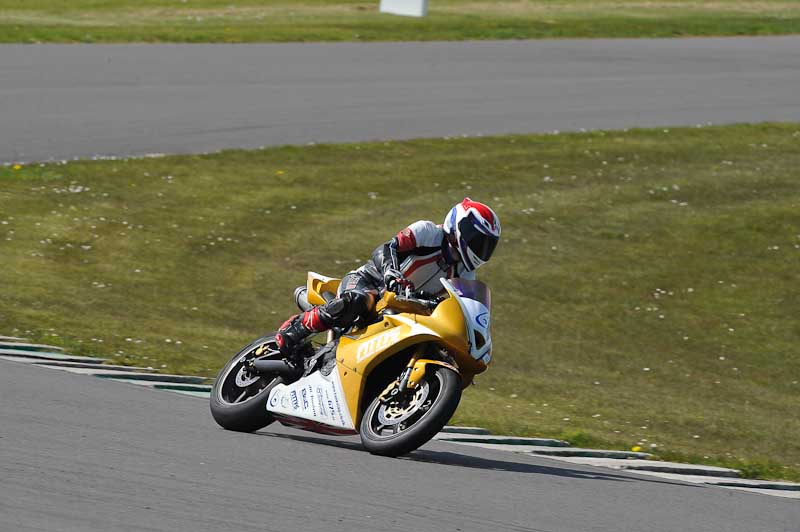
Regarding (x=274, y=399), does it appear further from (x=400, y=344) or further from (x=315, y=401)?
(x=400, y=344)

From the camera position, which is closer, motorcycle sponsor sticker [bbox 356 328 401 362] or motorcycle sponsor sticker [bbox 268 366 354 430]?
motorcycle sponsor sticker [bbox 356 328 401 362]

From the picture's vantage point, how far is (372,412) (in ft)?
27.7

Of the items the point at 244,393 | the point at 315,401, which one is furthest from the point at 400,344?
the point at 244,393

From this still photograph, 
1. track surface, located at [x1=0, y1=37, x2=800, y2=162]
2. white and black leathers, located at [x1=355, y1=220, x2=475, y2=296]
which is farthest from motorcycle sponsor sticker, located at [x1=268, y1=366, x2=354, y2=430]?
track surface, located at [x1=0, y1=37, x2=800, y2=162]

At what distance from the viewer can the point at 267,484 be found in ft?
22.7

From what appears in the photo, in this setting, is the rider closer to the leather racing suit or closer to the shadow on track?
the leather racing suit

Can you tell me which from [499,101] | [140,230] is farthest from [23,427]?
[499,101]

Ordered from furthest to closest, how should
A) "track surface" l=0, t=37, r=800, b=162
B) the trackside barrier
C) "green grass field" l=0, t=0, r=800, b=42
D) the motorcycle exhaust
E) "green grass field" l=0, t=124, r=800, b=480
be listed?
the trackside barrier, "green grass field" l=0, t=0, r=800, b=42, "track surface" l=0, t=37, r=800, b=162, "green grass field" l=0, t=124, r=800, b=480, the motorcycle exhaust

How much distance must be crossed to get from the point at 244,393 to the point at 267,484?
2.40 m

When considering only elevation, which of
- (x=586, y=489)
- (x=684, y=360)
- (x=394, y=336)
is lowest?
(x=684, y=360)

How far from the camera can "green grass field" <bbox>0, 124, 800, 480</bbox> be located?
12.2m

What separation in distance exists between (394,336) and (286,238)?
28.9ft

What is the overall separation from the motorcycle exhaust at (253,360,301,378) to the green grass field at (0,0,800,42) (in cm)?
1883

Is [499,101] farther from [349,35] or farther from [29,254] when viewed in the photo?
[29,254]
